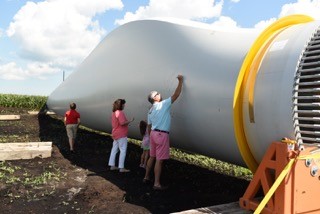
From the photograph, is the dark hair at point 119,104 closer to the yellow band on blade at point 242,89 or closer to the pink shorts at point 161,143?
the pink shorts at point 161,143

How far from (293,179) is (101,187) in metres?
3.48

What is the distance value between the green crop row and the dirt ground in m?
17.7

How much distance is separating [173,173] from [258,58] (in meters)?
3.45

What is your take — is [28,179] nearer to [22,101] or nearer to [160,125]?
[160,125]

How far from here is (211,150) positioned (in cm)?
563

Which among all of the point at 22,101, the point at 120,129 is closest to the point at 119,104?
the point at 120,129

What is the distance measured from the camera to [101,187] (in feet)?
21.0

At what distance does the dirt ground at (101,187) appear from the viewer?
219 inches

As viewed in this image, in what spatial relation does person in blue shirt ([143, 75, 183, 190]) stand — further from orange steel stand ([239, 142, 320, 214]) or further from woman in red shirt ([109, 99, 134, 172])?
orange steel stand ([239, 142, 320, 214])

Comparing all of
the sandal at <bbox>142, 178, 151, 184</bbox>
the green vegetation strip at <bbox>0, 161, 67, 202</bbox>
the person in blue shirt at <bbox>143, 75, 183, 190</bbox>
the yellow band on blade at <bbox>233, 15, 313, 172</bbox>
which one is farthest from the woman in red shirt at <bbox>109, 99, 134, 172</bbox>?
the yellow band on blade at <bbox>233, 15, 313, 172</bbox>

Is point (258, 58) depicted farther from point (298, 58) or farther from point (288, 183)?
point (288, 183)

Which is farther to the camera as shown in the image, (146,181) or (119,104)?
(119,104)

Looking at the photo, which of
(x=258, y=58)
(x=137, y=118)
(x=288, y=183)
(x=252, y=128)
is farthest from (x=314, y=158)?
(x=137, y=118)

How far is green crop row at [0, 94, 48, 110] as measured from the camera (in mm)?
25766
